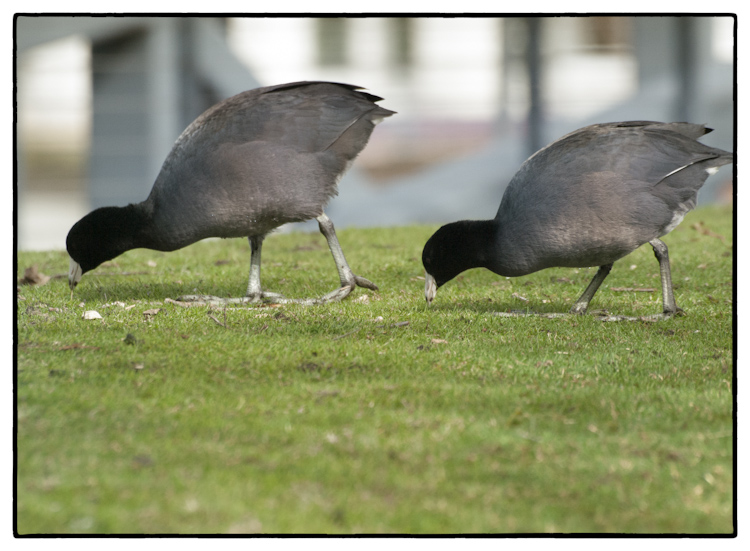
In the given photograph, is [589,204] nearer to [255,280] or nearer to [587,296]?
[587,296]

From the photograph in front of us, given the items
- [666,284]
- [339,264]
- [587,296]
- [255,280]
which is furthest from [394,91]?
[666,284]

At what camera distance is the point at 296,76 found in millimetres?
12820

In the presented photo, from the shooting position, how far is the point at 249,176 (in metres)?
6.69

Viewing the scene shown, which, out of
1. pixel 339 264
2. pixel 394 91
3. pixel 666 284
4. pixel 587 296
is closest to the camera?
pixel 666 284

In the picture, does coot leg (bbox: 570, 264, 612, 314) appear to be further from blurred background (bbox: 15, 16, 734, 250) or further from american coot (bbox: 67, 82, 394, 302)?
blurred background (bbox: 15, 16, 734, 250)

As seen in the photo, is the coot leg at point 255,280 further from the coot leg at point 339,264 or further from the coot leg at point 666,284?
the coot leg at point 666,284

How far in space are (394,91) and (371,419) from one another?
412 inches

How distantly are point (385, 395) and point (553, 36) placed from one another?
36.8ft

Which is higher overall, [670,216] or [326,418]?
[670,216]

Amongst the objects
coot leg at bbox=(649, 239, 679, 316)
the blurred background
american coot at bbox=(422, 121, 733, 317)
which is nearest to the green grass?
coot leg at bbox=(649, 239, 679, 316)

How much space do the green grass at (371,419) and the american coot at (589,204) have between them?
0.51 meters

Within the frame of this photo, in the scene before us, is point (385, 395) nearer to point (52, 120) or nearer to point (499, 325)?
point (499, 325)

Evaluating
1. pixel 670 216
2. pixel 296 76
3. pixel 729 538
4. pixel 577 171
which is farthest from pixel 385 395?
pixel 296 76

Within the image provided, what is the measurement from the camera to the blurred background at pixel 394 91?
12211 millimetres
